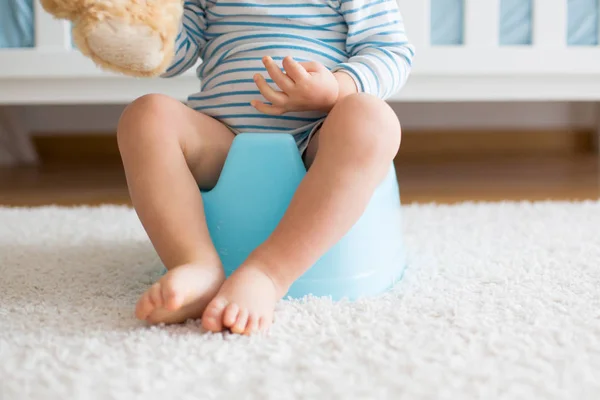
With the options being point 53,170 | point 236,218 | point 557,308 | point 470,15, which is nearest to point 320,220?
point 236,218

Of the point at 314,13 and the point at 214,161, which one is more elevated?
the point at 314,13

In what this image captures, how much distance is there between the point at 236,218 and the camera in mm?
721

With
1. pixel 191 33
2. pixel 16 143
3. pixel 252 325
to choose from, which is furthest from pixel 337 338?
pixel 16 143

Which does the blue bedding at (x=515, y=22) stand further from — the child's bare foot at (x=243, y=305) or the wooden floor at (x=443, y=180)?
the child's bare foot at (x=243, y=305)

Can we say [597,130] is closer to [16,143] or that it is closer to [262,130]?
[262,130]

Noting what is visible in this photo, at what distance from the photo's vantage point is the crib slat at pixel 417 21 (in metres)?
1.28

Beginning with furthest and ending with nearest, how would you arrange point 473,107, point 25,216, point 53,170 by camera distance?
point 473,107, point 53,170, point 25,216

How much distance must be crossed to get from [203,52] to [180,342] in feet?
1.54

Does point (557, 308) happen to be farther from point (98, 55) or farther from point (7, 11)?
point (7, 11)

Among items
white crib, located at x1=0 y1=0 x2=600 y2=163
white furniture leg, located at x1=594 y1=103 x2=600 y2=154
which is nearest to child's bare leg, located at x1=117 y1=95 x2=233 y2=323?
white crib, located at x1=0 y1=0 x2=600 y2=163

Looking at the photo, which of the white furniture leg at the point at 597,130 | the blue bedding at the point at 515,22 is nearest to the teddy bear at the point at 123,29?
the blue bedding at the point at 515,22

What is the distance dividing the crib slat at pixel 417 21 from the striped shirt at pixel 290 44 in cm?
48

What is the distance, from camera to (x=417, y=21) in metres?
1.29

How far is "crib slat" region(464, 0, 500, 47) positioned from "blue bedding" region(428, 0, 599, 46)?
0.08ft
